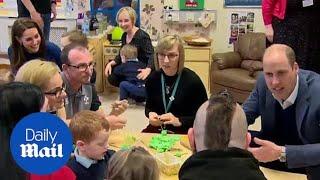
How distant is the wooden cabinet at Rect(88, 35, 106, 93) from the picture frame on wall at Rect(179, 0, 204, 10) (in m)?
1.20

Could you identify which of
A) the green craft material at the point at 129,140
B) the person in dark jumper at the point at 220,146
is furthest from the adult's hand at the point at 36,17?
the person in dark jumper at the point at 220,146

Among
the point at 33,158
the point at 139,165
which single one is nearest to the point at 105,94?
the point at 139,165

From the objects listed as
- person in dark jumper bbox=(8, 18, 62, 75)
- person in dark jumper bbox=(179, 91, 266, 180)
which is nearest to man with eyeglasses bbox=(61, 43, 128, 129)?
person in dark jumper bbox=(8, 18, 62, 75)

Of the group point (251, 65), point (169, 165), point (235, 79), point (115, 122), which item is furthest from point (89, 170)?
point (251, 65)

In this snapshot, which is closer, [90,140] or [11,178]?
[11,178]

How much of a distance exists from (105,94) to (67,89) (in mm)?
3343

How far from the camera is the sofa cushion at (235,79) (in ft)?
18.7

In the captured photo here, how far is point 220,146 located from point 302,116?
112 cm

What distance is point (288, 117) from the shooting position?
2740 millimetres

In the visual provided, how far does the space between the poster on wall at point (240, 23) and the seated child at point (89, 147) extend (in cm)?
468

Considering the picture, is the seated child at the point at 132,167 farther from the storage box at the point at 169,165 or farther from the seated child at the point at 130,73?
the seated child at the point at 130,73

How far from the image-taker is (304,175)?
2.45m

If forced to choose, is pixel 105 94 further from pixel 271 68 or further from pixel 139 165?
pixel 139 165

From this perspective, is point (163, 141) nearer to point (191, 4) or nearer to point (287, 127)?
point (287, 127)
